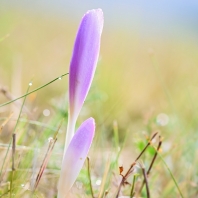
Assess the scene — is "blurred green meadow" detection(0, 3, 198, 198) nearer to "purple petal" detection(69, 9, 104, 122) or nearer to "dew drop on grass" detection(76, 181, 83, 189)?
"dew drop on grass" detection(76, 181, 83, 189)

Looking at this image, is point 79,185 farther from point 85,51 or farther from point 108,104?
point 108,104

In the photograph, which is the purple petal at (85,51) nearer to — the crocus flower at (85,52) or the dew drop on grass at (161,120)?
the crocus flower at (85,52)

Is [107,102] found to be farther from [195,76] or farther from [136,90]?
[195,76]

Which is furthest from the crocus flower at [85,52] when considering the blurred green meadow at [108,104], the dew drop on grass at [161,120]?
the dew drop on grass at [161,120]

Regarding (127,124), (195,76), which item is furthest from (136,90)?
(127,124)

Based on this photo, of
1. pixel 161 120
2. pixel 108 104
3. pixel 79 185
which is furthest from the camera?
pixel 108 104

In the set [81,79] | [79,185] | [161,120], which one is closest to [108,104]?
[161,120]
